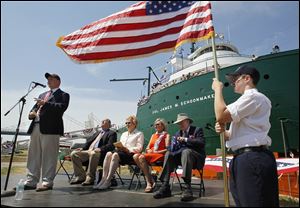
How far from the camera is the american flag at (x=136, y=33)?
402 centimetres

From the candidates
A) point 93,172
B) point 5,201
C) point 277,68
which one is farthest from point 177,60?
point 5,201

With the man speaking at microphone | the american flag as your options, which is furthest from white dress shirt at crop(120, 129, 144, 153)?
the american flag

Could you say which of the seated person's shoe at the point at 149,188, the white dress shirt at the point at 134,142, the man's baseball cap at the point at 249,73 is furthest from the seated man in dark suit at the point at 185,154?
the man's baseball cap at the point at 249,73

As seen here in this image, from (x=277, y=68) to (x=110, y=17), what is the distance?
25.1ft

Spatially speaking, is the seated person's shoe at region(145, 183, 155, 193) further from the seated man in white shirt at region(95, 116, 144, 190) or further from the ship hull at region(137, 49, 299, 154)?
the ship hull at region(137, 49, 299, 154)

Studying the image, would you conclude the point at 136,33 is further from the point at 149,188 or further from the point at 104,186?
the point at 104,186

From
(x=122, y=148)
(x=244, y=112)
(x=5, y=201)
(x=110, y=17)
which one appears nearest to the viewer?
(x=244, y=112)

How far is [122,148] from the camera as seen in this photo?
483cm

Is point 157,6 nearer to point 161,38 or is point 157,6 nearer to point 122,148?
point 161,38

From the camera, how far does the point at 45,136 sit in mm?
4523

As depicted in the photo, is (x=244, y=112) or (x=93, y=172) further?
(x=93, y=172)

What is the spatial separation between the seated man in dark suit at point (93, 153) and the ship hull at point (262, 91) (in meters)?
4.98

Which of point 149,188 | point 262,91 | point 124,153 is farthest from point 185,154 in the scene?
point 262,91

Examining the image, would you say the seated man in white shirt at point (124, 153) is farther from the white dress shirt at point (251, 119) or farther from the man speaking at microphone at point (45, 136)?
the white dress shirt at point (251, 119)
